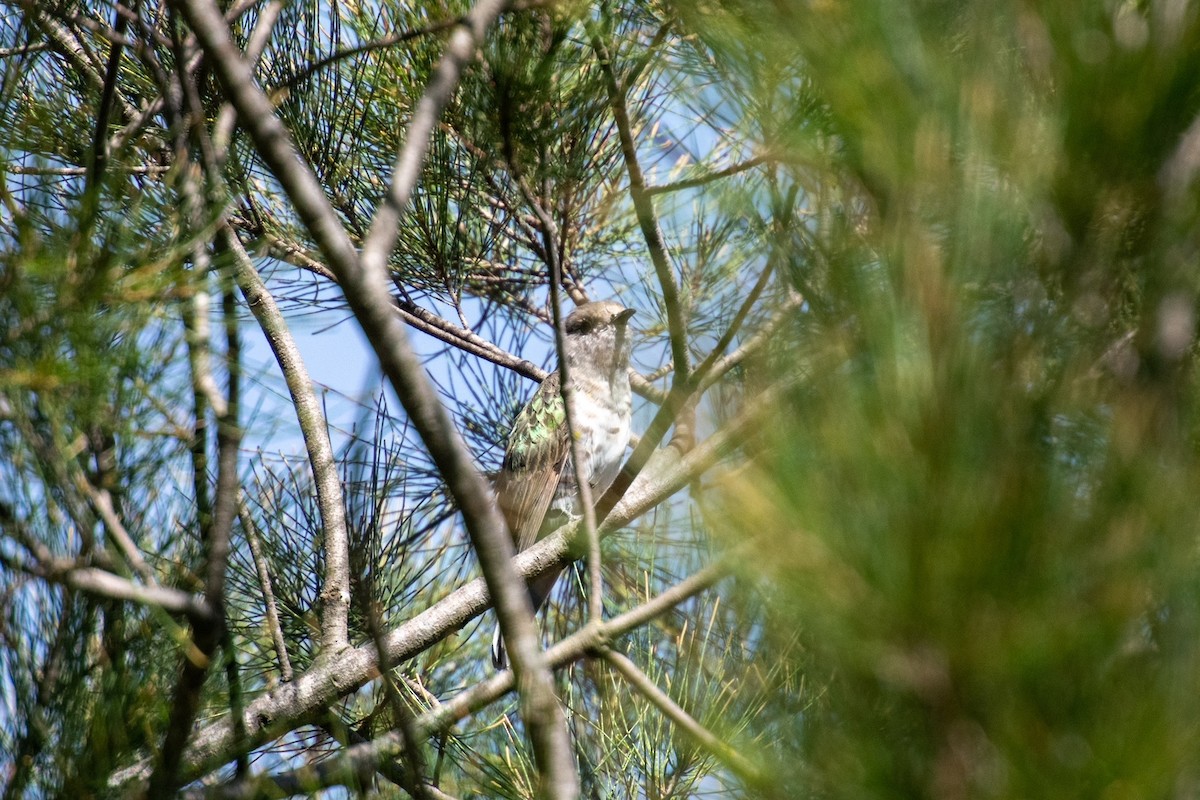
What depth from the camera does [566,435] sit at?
4207 mm

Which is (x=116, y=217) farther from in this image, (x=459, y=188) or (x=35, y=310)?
(x=459, y=188)

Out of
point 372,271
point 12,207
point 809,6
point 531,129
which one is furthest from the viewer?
point 531,129

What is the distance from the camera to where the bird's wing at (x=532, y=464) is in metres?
4.14

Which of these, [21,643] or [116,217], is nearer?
[116,217]

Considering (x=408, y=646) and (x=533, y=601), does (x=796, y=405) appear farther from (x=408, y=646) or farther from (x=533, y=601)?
(x=533, y=601)

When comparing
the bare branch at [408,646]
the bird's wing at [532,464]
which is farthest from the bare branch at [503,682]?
the bird's wing at [532,464]

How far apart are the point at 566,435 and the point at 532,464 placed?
17cm

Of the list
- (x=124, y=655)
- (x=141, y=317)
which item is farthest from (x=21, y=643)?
(x=141, y=317)

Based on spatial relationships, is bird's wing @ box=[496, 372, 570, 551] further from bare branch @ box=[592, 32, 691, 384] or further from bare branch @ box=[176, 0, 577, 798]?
bare branch @ box=[176, 0, 577, 798]

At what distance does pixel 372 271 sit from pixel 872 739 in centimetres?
82

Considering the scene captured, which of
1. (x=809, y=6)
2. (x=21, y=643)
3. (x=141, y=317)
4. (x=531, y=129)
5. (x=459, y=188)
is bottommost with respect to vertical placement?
(x=809, y=6)

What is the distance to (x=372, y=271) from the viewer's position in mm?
1347

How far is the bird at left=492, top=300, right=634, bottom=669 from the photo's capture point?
4027 mm

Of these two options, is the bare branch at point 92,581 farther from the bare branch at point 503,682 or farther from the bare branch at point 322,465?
the bare branch at point 322,465
